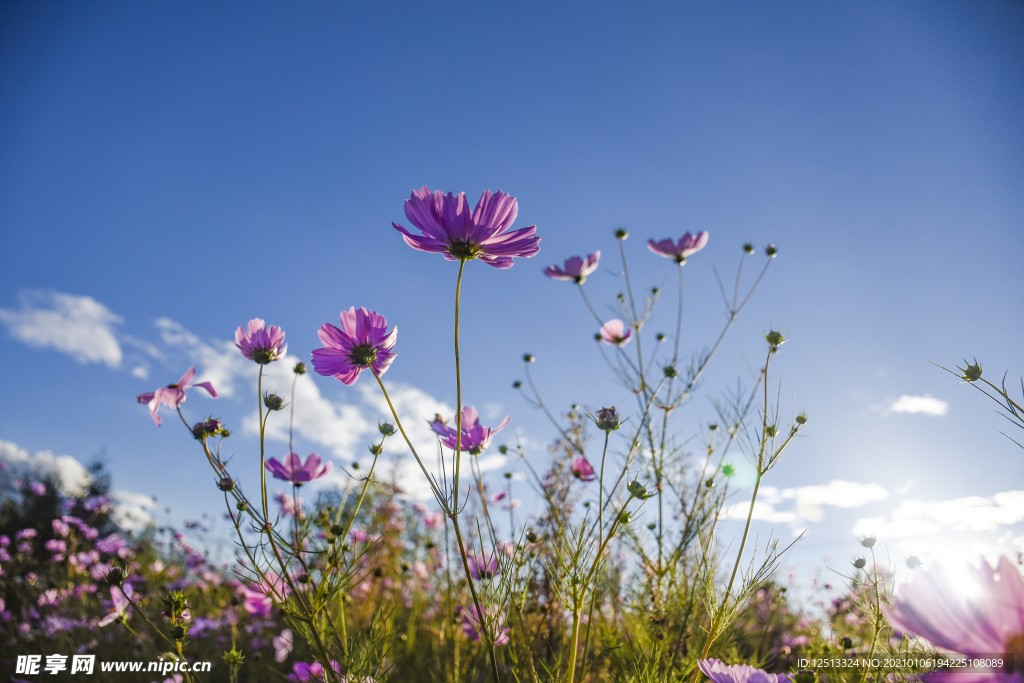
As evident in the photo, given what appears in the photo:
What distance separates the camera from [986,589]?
0.32m

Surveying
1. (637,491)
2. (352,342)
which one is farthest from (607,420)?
(352,342)

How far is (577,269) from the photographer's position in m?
2.10

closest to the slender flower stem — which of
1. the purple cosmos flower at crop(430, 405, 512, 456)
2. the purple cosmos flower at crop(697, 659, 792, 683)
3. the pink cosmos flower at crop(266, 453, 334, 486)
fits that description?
the purple cosmos flower at crop(697, 659, 792, 683)

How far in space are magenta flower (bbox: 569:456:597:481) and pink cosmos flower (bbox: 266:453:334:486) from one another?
88 cm

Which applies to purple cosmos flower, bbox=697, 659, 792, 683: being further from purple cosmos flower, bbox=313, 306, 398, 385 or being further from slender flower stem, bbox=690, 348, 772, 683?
purple cosmos flower, bbox=313, 306, 398, 385

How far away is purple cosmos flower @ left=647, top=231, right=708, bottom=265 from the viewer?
7.02 ft

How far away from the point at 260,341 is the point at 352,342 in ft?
1.27

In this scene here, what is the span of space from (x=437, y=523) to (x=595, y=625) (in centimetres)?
165

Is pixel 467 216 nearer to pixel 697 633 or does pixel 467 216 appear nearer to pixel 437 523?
pixel 697 633

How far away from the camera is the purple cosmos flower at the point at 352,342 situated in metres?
0.99

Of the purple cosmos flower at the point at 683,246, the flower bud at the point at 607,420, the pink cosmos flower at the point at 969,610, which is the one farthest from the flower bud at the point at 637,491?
the purple cosmos flower at the point at 683,246

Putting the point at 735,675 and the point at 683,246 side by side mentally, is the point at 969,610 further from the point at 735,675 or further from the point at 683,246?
the point at 683,246

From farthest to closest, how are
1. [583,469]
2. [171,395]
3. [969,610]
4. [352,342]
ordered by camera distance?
[583,469] < [171,395] < [352,342] < [969,610]

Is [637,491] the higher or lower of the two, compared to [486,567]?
higher
